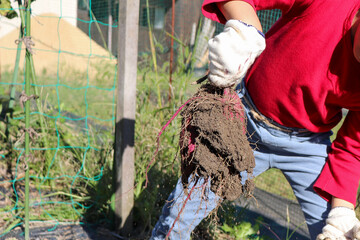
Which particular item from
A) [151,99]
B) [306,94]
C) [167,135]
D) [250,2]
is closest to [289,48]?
[306,94]

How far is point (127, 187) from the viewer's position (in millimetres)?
2170

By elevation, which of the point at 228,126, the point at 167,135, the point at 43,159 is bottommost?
the point at 43,159

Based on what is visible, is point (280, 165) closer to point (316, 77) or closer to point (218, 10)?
point (316, 77)

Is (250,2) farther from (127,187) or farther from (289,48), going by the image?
(127,187)

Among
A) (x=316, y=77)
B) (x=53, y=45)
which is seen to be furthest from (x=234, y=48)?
(x=53, y=45)

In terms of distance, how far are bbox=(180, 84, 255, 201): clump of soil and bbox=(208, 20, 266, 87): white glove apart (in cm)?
17

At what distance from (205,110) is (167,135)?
1.12m

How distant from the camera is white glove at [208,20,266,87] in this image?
1.03 meters

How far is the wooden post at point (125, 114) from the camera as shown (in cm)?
198

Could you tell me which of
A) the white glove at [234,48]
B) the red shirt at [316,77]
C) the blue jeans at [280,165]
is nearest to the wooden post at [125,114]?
the blue jeans at [280,165]

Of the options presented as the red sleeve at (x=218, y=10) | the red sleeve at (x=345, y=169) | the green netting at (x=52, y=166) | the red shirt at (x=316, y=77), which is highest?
the red sleeve at (x=218, y=10)

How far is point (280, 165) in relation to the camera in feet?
5.36

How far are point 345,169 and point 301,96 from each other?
387 mm

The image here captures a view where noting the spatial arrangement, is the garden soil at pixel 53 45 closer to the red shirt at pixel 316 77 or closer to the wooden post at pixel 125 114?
the wooden post at pixel 125 114
